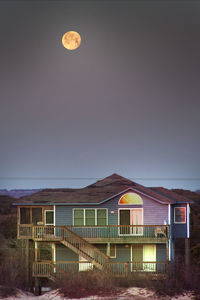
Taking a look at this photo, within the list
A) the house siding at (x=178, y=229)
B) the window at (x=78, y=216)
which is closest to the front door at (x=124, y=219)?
the window at (x=78, y=216)

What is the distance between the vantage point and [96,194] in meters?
13.8

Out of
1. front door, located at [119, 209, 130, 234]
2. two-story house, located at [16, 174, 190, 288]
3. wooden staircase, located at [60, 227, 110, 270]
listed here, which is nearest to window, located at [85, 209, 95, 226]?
two-story house, located at [16, 174, 190, 288]

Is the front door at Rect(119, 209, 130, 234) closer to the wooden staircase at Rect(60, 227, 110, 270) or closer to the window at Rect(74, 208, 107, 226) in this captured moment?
the window at Rect(74, 208, 107, 226)

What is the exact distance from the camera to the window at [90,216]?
13492 millimetres

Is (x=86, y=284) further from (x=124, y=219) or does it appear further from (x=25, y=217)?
(x=25, y=217)

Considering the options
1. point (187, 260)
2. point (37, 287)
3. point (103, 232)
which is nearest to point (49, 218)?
point (103, 232)

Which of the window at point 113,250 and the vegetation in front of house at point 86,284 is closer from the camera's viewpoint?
the vegetation in front of house at point 86,284

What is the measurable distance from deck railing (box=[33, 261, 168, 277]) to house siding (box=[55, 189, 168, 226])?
3.98 ft

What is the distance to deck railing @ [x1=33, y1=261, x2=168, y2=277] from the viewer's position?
13180 millimetres

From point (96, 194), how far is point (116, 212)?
0.86m

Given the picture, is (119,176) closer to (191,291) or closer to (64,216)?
(64,216)

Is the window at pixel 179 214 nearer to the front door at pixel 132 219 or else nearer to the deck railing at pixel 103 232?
the deck railing at pixel 103 232

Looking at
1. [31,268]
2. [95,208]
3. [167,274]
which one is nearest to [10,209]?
[31,268]

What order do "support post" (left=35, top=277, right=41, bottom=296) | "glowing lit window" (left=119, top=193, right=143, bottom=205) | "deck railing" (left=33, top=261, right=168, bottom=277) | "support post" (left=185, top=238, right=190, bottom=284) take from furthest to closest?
"support post" (left=35, top=277, right=41, bottom=296) → "glowing lit window" (left=119, top=193, right=143, bottom=205) → "deck railing" (left=33, top=261, right=168, bottom=277) → "support post" (left=185, top=238, right=190, bottom=284)
